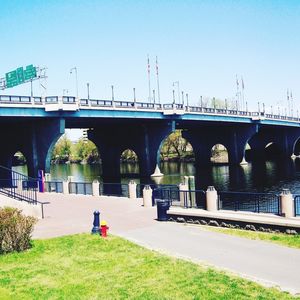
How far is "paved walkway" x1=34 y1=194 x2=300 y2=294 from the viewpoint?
11781 millimetres

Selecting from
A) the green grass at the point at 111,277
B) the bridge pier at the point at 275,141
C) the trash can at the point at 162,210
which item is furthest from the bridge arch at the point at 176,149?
the green grass at the point at 111,277

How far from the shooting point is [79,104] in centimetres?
5334

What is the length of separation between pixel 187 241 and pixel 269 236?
3347 mm

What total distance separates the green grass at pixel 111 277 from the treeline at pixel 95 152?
105 metres

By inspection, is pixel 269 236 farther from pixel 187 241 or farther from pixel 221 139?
pixel 221 139

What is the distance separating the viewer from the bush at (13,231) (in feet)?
50.1

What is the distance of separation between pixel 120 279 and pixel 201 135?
294 ft

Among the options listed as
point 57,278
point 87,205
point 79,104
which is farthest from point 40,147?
point 57,278

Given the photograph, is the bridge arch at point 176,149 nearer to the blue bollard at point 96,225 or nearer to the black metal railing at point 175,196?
the black metal railing at point 175,196

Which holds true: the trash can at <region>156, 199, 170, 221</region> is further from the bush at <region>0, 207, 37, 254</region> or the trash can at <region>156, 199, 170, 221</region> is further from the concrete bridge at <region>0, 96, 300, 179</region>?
the concrete bridge at <region>0, 96, 300, 179</region>

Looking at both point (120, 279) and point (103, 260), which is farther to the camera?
point (103, 260)


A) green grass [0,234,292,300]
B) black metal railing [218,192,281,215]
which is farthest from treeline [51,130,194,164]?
green grass [0,234,292,300]

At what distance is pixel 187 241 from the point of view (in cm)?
Answer: 1600

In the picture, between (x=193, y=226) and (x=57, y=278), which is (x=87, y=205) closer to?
(x=193, y=226)
